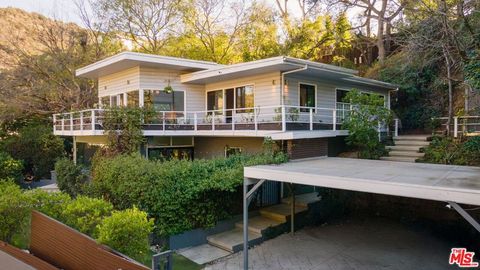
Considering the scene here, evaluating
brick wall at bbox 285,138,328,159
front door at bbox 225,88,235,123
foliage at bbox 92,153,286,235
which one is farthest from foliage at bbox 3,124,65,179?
brick wall at bbox 285,138,328,159

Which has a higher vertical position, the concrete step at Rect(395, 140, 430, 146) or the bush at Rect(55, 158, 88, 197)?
the concrete step at Rect(395, 140, 430, 146)

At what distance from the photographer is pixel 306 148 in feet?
38.4

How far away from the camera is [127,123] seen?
1279 centimetres

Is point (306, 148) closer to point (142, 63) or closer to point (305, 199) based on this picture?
point (305, 199)

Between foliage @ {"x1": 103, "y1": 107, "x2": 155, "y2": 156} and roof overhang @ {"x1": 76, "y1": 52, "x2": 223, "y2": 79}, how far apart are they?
7.28ft

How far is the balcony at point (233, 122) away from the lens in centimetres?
1167

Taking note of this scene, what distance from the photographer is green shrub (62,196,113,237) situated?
6.25m

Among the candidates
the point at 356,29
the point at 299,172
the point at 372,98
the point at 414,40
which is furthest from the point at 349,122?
the point at 356,29

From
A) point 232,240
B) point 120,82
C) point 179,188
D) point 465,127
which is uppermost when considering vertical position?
point 120,82

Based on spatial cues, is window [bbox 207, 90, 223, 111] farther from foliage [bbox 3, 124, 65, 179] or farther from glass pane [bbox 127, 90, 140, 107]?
foliage [bbox 3, 124, 65, 179]

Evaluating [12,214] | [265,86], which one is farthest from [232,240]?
[265,86]

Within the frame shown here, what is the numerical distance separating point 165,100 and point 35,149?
11.5 metres

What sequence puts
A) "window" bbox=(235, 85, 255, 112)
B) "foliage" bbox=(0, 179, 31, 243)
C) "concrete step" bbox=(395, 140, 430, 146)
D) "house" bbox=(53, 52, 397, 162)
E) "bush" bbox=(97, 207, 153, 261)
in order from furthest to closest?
"window" bbox=(235, 85, 255, 112)
"concrete step" bbox=(395, 140, 430, 146)
"house" bbox=(53, 52, 397, 162)
"foliage" bbox=(0, 179, 31, 243)
"bush" bbox=(97, 207, 153, 261)

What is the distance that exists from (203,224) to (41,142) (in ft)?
54.4
